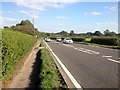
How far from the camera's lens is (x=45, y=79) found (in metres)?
8.51

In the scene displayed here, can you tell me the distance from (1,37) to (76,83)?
10.3ft

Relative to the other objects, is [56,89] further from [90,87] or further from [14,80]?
[14,80]

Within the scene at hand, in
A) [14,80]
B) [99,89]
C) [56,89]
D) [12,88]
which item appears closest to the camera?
[56,89]

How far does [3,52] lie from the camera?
9.04 metres

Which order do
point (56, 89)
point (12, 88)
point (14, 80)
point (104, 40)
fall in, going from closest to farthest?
point (56, 89) < point (12, 88) < point (14, 80) < point (104, 40)

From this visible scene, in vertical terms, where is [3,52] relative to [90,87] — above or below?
above

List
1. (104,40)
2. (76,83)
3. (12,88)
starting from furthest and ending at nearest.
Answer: (104,40) < (76,83) < (12,88)

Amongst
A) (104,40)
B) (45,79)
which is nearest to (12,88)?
(45,79)

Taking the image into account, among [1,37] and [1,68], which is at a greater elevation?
[1,37]

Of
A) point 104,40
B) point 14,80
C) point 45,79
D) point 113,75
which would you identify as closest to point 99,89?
point 45,79

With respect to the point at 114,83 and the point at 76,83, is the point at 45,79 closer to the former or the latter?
the point at 76,83

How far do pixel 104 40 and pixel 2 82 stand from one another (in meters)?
41.5

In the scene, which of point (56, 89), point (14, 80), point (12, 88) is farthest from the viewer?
point (14, 80)

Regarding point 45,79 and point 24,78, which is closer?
point 45,79
